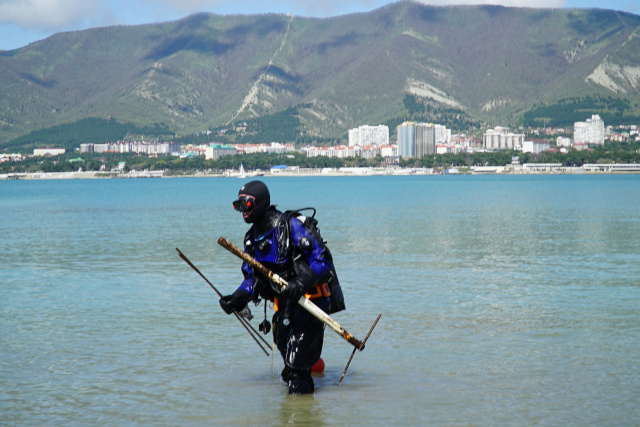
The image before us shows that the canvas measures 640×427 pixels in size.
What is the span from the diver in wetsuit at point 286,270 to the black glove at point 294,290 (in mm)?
138

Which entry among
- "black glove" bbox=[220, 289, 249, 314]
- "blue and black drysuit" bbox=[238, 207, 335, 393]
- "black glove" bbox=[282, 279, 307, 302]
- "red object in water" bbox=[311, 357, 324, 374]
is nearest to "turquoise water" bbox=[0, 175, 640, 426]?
"red object in water" bbox=[311, 357, 324, 374]

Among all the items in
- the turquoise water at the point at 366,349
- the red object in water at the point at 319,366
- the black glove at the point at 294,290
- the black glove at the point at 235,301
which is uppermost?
the black glove at the point at 294,290

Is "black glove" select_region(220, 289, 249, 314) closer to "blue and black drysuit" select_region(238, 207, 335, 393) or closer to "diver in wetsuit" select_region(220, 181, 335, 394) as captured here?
"diver in wetsuit" select_region(220, 181, 335, 394)

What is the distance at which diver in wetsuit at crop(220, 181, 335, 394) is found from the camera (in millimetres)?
8812

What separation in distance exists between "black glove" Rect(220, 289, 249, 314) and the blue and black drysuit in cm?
10

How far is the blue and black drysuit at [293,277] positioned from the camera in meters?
8.79

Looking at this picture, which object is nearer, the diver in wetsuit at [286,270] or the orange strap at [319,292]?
the diver in wetsuit at [286,270]

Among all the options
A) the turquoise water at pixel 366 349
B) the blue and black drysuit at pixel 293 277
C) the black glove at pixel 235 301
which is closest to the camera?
the blue and black drysuit at pixel 293 277

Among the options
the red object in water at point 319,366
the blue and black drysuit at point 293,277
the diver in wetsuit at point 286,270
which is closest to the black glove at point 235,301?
the diver in wetsuit at point 286,270

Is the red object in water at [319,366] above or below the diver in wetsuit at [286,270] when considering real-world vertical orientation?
below

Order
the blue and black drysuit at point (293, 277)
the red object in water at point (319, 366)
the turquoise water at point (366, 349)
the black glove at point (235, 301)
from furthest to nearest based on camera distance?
the red object in water at point (319, 366) → the turquoise water at point (366, 349) → the black glove at point (235, 301) → the blue and black drysuit at point (293, 277)

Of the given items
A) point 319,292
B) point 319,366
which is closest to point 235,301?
point 319,292

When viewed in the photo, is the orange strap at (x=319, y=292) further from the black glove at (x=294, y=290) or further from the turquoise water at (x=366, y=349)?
the turquoise water at (x=366, y=349)

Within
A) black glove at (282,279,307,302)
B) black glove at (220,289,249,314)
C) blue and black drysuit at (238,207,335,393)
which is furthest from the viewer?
black glove at (220,289,249,314)
